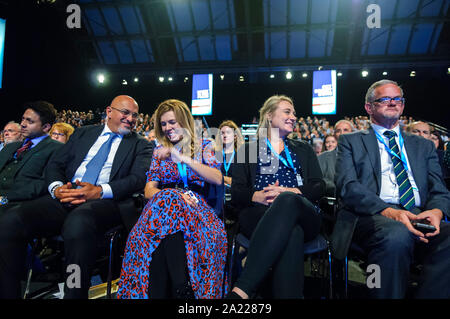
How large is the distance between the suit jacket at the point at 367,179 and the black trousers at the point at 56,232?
154 cm

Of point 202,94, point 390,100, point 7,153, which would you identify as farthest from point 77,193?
point 202,94

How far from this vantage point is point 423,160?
1.92 meters

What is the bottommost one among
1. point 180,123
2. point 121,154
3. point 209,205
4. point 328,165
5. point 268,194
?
point 209,205

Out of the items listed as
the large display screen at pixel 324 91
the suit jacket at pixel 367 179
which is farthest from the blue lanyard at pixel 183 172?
the large display screen at pixel 324 91

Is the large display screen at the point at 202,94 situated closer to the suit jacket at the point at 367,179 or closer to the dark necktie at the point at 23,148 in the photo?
the dark necktie at the point at 23,148

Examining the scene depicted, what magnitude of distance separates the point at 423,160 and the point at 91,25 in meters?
13.2

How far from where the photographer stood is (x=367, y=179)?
1904 mm

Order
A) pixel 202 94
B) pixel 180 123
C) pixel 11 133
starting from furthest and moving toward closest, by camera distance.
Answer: pixel 202 94, pixel 11 133, pixel 180 123

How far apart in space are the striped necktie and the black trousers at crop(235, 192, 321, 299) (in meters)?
0.71

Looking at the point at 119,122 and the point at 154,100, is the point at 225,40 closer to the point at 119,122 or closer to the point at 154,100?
the point at 154,100

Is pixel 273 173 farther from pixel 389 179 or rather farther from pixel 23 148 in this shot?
pixel 23 148

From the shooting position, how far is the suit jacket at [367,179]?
1.73 meters

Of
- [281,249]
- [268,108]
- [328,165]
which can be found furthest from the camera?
[328,165]

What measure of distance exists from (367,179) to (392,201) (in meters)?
0.21
